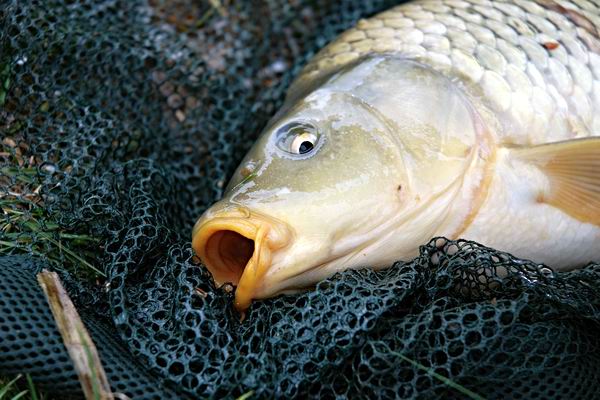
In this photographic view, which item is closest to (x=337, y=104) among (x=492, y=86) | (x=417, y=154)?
(x=417, y=154)

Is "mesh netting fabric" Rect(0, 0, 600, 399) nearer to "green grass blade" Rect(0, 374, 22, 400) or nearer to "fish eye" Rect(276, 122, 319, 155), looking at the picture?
"green grass blade" Rect(0, 374, 22, 400)

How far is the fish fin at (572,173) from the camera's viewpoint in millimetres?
1659

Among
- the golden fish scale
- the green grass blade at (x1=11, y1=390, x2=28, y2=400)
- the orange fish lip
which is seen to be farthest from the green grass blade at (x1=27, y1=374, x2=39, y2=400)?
the golden fish scale

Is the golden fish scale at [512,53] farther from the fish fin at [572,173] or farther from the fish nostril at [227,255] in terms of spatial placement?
the fish nostril at [227,255]

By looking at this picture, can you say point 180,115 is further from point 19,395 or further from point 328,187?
Result: point 19,395

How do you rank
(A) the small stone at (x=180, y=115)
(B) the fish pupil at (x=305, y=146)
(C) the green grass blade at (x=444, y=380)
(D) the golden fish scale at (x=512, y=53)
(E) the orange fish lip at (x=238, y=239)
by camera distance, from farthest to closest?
(A) the small stone at (x=180, y=115) → (D) the golden fish scale at (x=512, y=53) → (B) the fish pupil at (x=305, y=146) → (E) the orange fish lip at (x=238, y=239) → (C) the green grass blade at (x=444, y=380)

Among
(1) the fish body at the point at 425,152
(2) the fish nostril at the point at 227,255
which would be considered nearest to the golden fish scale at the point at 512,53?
(1) the fish body at the point at 425,152

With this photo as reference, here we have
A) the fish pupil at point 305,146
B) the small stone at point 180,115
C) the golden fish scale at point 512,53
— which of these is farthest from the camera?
the small stone at point 180,115

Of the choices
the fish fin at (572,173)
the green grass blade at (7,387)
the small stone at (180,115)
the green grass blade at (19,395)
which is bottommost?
the fish fin at (572,173)

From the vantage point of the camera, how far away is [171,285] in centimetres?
157

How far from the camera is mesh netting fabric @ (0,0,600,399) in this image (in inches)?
54.4

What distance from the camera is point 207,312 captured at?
1.49m

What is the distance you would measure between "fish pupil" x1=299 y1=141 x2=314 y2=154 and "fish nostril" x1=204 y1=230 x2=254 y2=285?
207 mm

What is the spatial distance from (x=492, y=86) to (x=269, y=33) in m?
0.87
